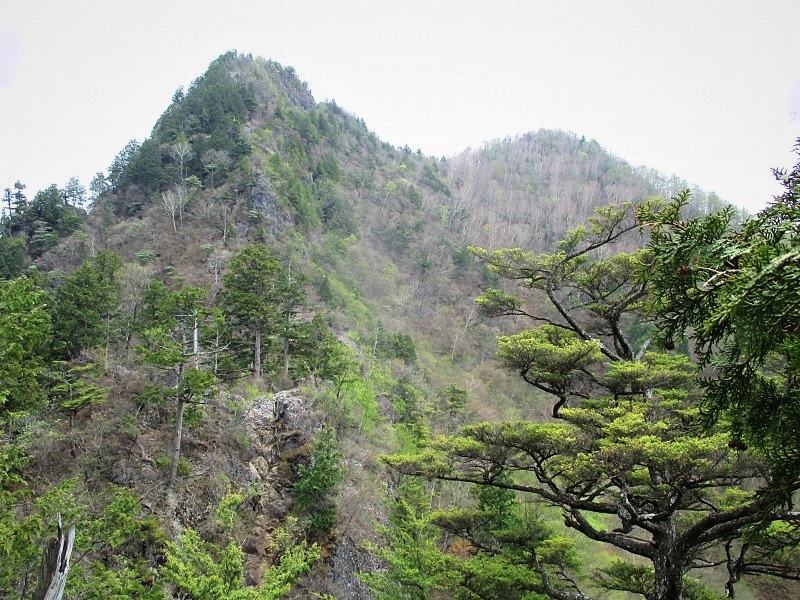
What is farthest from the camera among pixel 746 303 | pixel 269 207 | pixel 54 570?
pixel 269 207

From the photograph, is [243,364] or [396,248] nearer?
[243,364]

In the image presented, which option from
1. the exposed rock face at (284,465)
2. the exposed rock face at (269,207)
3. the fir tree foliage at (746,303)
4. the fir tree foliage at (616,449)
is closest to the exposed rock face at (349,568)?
the exposed rock face at (284,465)

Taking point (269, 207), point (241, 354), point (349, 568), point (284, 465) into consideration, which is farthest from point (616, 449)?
point (269, 207)

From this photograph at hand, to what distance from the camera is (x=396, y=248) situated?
57312 mm

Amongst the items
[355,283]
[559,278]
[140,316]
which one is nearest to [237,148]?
[355,283]

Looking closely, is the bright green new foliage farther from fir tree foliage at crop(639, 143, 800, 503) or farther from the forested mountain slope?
fir tree foliage at crop(639, 143, 800, 503)

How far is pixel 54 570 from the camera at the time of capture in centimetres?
511

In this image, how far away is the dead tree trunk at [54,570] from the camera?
5.02 m

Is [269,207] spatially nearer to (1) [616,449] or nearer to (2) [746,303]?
(1) [616,449]

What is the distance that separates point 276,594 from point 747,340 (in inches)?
348

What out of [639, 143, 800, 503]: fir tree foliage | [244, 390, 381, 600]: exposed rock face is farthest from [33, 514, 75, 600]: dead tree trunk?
[244, 390, 381, 600]: exposed rock face

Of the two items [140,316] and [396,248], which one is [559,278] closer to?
[140,316]

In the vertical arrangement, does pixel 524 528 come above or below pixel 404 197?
below

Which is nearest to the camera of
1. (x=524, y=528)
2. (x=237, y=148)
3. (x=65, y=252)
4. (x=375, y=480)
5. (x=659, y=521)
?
(x=659, y=521)
